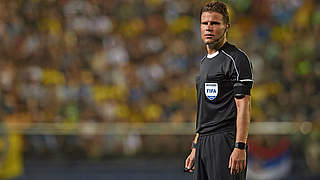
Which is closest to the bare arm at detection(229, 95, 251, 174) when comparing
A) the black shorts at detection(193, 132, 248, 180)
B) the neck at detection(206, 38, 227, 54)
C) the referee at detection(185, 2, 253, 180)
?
the referee at detection(185, 2, 253, 180)

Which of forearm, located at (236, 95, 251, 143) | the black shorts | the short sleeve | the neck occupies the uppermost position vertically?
the neck

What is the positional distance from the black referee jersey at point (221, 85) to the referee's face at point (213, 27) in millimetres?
112

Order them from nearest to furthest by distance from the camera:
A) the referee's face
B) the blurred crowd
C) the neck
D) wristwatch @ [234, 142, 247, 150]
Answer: wristwatch @ [234, 142, 247, 150]
the referee's face
the neck
the blurred crowd

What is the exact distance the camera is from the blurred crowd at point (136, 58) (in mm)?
11141

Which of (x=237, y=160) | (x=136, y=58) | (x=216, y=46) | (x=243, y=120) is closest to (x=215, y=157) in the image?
(x=237, y=160)

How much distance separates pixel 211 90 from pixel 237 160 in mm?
558

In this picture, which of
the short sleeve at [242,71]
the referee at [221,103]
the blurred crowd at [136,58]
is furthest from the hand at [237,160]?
the blurred crowd at [136,58]

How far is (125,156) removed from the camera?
10562mm

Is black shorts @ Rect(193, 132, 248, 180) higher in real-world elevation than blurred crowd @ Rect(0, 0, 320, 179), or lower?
lower

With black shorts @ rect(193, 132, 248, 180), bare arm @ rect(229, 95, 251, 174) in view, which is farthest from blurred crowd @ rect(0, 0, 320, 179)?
bare arm @ rect(229, 95, 251, 174)

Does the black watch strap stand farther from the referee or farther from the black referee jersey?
the black referee jersey

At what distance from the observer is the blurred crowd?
36.6 ft

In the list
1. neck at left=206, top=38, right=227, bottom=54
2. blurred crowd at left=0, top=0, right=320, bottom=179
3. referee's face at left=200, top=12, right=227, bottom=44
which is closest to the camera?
referee's face at left=200, top=12, right=227, bottom=44

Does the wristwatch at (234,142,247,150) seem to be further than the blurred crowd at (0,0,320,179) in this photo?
No
